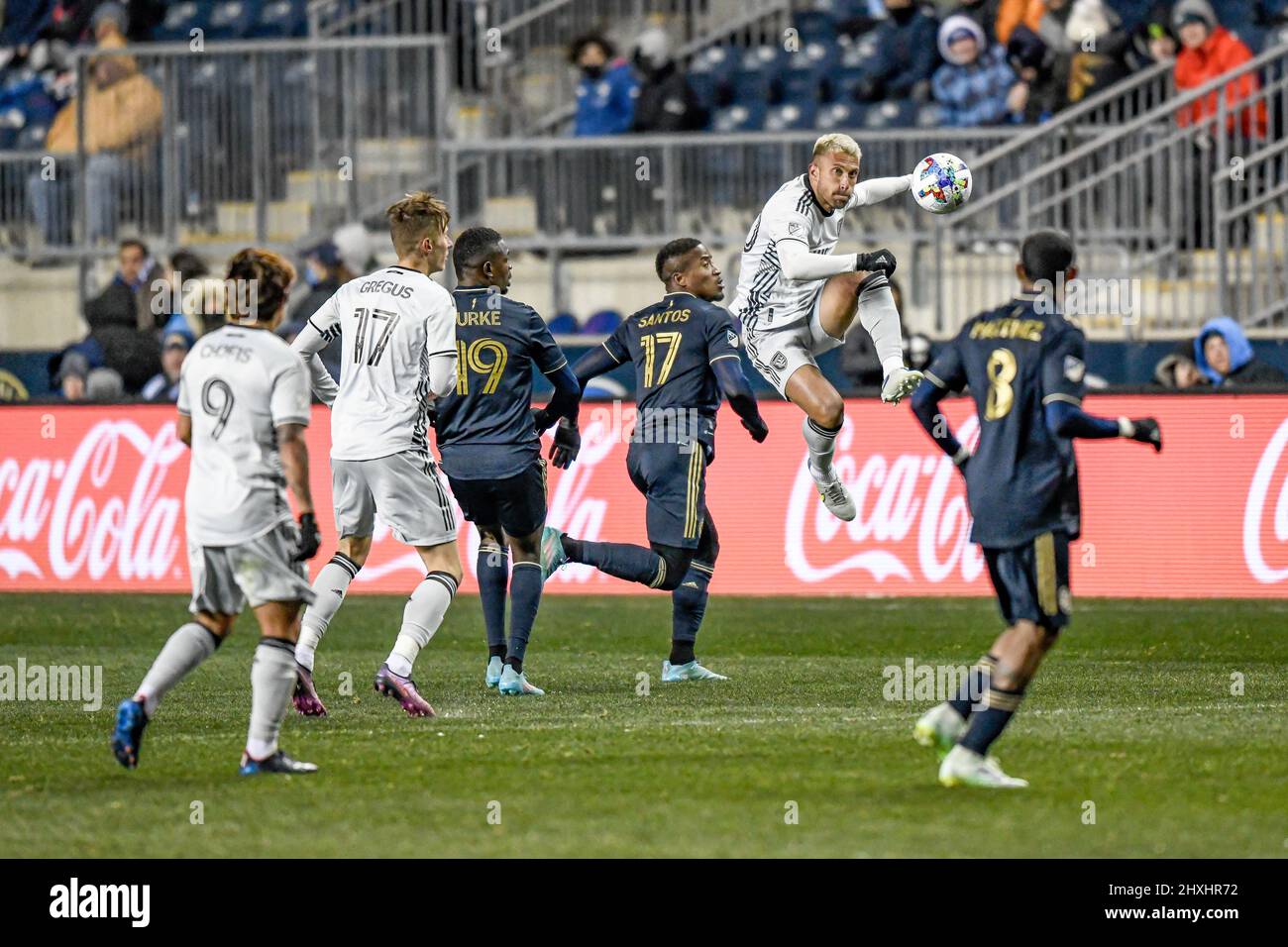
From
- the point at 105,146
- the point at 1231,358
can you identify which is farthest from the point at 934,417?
the point at 105,146

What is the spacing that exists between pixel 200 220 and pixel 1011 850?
52.2 feet

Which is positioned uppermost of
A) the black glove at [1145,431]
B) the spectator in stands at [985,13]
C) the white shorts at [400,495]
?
the spectator in stands at [985,13]

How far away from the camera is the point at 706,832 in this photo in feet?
22.9

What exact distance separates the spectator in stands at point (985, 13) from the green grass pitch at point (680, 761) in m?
8.63

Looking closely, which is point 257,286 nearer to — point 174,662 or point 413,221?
point 174,662

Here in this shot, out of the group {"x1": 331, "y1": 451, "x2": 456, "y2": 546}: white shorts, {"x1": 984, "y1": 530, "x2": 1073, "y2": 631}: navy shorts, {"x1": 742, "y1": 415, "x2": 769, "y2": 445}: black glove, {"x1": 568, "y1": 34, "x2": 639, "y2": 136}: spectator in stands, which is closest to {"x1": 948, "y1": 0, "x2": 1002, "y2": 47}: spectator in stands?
{"x1": 568, "y1": 34, "x2": 639, "y2": 136}: spectator in stands

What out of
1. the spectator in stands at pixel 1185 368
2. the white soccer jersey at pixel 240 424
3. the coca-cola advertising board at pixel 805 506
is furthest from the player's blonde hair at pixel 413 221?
the spectator in stands at pixel 1185 368

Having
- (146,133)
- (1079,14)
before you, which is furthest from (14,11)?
(1079,14)

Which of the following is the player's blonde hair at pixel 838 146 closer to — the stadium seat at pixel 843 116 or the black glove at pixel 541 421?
the black glove at pixel 541 421

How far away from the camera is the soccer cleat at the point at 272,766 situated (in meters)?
8.12

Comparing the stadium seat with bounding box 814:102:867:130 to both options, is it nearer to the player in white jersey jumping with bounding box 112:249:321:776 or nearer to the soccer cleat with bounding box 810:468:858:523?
the soccer cleat with bounding box 810:468:858:523

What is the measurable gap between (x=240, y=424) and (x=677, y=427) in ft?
12.7

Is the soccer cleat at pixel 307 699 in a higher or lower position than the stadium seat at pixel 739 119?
lower
